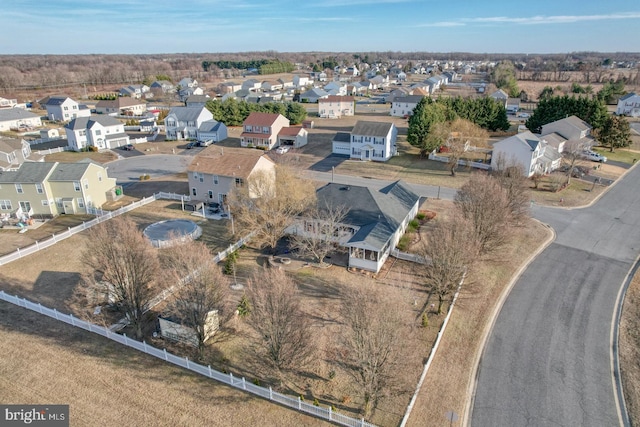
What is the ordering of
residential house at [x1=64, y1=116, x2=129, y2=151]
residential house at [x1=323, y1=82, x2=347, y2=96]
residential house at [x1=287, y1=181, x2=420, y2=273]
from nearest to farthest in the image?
residential house at [x1=287, y1=181, x2=420, y2=273] → residential house at [x1=64, y1=116, x2=129, y2=151] → residential house at [x1=323, y1=82, x2=347, y2=96]

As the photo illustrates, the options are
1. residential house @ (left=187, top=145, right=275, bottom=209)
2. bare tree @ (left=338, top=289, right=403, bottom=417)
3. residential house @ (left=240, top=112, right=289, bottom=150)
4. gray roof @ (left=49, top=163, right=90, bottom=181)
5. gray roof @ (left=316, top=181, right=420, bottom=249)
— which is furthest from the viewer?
residential house @ (left=240, top=112, right=289, bottom=150)

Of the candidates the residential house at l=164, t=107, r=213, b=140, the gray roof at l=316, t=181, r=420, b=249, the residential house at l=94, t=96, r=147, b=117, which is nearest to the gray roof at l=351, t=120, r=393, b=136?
the gray roof at l=316, t=181, r=420, b=249

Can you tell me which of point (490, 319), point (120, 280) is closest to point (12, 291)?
point (120, 280)

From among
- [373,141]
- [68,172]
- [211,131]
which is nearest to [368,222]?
[373,141]

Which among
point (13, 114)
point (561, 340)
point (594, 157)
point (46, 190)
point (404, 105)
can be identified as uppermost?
point (13, 114)

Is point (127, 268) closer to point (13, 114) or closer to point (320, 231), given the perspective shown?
point (320, 231)

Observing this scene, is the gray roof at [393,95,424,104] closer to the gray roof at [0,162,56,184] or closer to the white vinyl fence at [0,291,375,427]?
the gray roof at [0,162,56,184]
